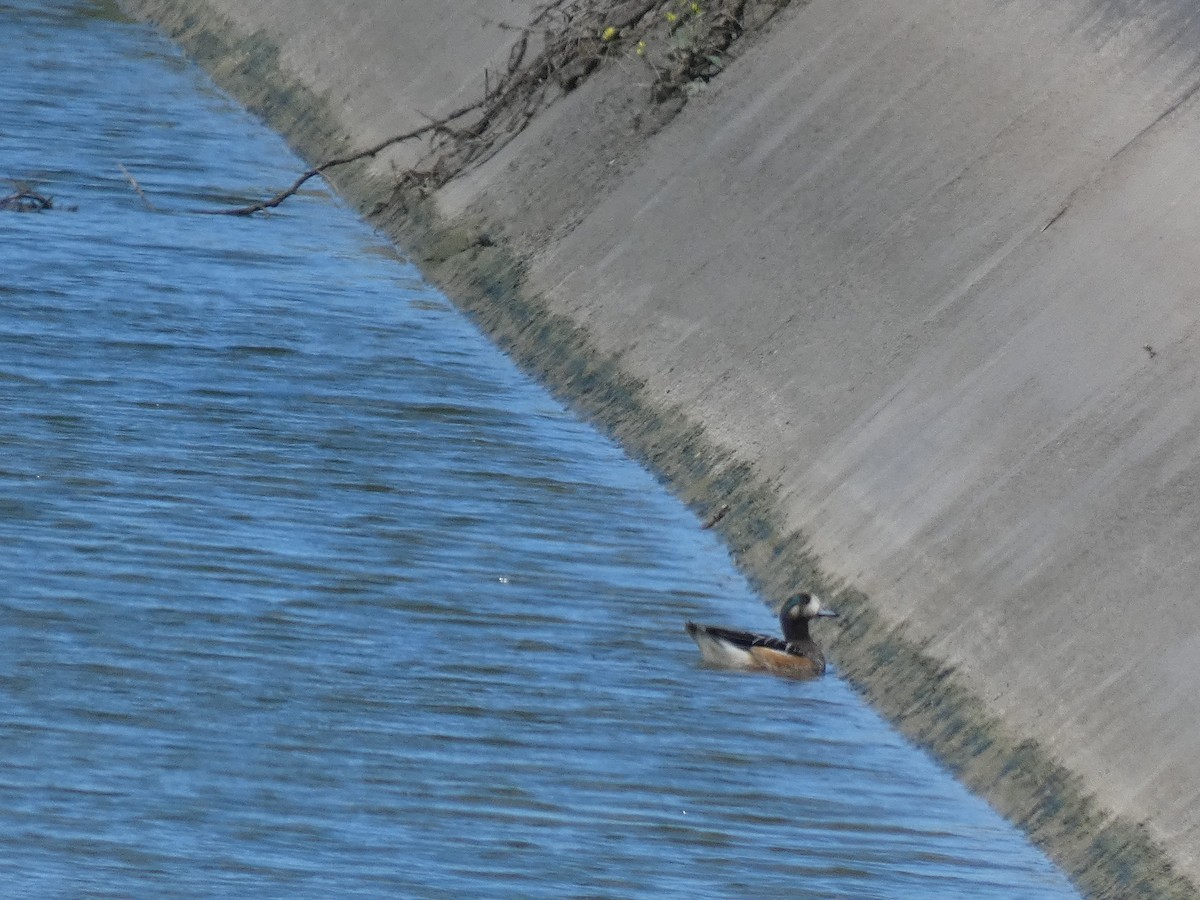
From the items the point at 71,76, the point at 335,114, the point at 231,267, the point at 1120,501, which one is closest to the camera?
the point at 1120,501

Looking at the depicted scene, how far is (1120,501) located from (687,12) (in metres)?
9.91

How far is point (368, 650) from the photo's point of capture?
11.9m

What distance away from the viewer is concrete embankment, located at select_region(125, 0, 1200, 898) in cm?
1111

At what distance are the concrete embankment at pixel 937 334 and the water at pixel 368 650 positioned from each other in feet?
1.29

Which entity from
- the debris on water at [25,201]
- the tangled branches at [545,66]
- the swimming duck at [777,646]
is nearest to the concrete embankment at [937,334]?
the tangled branches at [545,66]

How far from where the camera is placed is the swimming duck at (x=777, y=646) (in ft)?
39.0

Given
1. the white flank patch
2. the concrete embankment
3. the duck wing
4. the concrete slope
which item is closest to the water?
the white flank patch

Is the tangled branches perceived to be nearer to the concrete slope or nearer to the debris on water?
the concrete slope

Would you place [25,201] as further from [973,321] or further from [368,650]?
[368,650]

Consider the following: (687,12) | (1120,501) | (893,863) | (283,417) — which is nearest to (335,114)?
(687,12)

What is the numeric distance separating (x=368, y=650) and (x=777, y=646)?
186cm

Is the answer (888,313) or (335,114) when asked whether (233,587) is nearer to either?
(888,313)

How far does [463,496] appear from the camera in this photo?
1462 centimetres

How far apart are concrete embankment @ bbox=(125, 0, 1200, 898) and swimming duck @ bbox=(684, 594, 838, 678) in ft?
1.17
